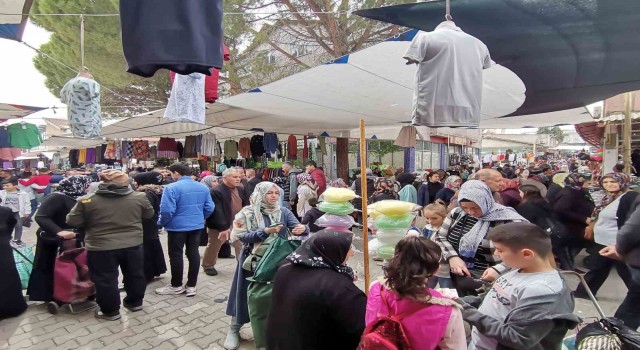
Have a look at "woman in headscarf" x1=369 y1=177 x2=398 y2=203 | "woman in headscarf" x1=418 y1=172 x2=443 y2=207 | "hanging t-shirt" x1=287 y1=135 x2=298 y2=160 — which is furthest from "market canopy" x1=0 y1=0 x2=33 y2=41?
"hanging t-shirt" x1=287 y1=135 x2=298 y2=160

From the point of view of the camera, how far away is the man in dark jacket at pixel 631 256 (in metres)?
2.74

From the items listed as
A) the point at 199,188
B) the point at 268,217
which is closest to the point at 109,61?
the point at 199,188

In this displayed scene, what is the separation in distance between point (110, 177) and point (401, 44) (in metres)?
3.18

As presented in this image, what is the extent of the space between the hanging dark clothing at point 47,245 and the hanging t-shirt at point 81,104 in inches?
31.5

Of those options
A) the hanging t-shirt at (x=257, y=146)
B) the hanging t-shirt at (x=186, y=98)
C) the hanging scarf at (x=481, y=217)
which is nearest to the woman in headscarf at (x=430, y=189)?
the hanging scarf at (x=481, y=217)

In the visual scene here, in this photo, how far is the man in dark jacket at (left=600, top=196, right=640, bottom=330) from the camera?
8.98ft

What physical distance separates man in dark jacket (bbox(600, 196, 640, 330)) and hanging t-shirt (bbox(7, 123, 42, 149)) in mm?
12636

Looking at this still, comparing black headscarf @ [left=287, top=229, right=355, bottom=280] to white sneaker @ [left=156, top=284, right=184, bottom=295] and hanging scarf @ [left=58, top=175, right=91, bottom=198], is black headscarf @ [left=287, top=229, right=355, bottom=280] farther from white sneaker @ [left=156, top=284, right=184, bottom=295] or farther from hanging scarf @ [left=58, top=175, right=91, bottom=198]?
hanging scarf @ [left=58, top=175, right=91, bottom=198]

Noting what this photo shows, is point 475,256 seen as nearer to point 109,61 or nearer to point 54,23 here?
point 109,61

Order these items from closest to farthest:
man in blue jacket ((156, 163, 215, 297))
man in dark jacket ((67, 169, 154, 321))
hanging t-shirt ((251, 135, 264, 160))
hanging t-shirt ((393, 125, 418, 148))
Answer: man in dark jacket ((67, 169, 154, 321)) < man in blue jacket ((156, 163, 215, 297)) < hanging t-shirt ((393, 125, 418, 148)) < hanging t-shirt ((251, 135, 264, 160))

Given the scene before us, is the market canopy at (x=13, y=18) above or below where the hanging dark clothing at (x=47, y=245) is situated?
→ above

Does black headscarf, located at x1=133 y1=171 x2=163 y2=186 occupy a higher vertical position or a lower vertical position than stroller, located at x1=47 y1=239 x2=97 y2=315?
higher

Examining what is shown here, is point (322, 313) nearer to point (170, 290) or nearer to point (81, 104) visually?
point (170, 290)

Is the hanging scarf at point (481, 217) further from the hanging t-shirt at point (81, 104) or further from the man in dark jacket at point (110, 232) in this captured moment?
the hanging t-shirt at point (81, 104)
